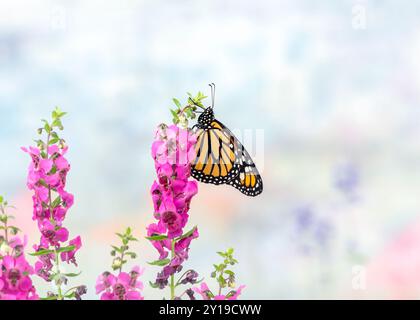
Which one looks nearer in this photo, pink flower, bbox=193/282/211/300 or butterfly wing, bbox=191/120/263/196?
pink flower, bbox=193/282/211/300

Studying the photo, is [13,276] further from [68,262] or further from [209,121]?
[209,121]

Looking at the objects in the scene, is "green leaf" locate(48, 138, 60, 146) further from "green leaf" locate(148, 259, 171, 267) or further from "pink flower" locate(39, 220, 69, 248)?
"green leaf" locate(148, 259, 171, 267)

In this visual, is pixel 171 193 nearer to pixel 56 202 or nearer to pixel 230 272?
pixel 230 272

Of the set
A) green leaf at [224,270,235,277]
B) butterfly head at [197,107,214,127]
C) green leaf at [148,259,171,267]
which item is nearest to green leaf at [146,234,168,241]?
green leaf at [148,259,171,267]

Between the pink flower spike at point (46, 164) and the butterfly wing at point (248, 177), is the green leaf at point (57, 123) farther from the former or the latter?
the butterfly wing at point (248, 177)

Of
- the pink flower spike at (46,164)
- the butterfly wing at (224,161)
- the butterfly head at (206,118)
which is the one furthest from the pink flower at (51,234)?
the butterfly head at (206,118)

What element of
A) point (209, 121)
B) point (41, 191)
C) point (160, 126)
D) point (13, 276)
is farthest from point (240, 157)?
point (13, 276)

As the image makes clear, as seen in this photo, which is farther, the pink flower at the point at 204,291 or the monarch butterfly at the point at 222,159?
the monarch butterfly at the point at 222,159

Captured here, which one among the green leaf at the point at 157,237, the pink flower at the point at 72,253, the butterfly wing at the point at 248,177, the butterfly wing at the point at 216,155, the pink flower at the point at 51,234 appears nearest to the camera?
the green leaf at the point at 157,237

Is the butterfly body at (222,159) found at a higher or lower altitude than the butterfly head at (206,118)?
lower
